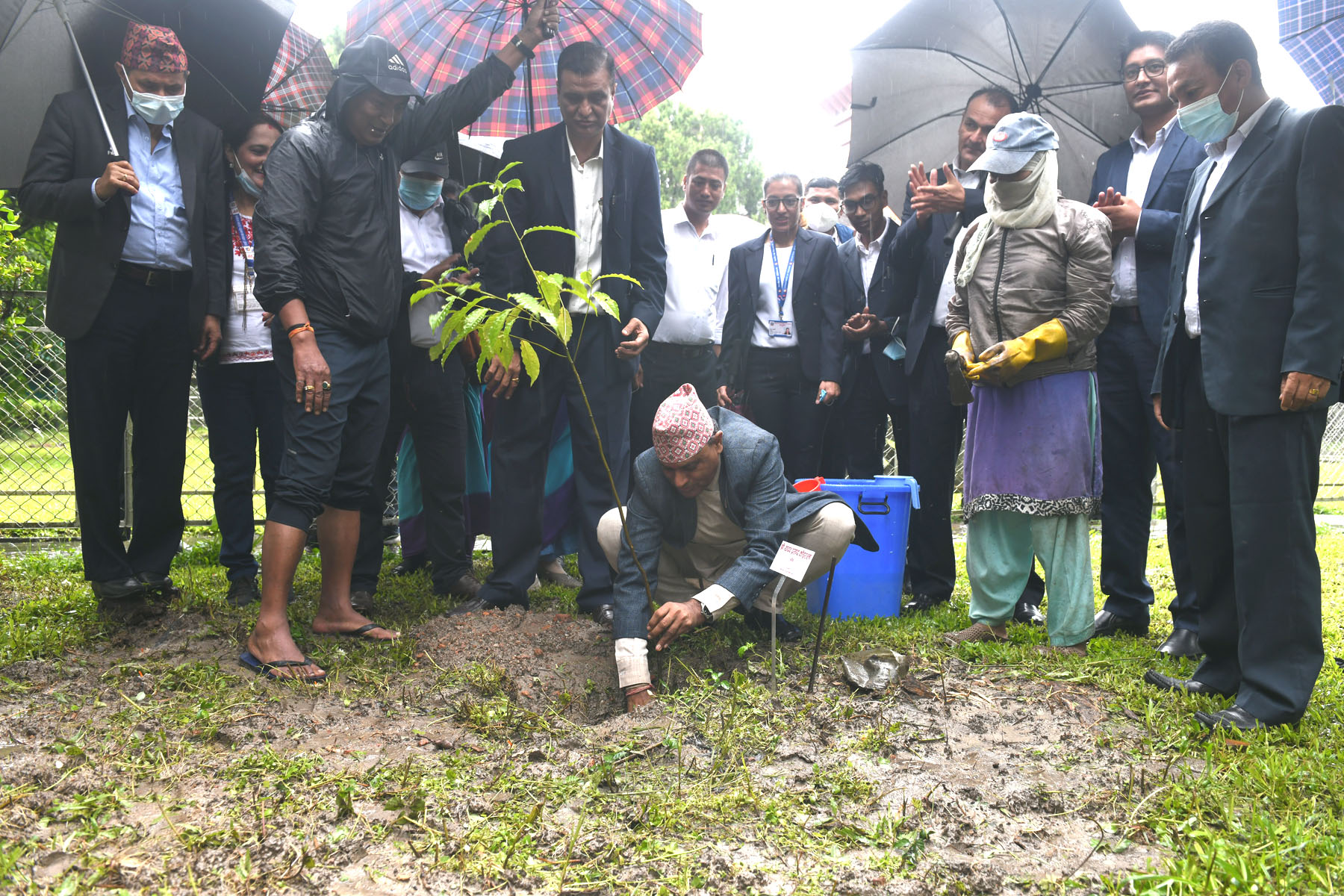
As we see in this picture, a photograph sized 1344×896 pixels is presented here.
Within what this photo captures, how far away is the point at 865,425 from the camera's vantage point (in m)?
5.18

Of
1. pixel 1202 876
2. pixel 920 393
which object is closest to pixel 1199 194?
pixel 920 393

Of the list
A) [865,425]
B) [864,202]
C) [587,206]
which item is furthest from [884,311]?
[587,206]

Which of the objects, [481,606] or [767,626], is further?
[481,606]

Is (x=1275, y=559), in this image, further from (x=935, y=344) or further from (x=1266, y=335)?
(x=935, y=344)

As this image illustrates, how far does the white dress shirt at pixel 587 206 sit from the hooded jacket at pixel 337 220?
1.88 ft

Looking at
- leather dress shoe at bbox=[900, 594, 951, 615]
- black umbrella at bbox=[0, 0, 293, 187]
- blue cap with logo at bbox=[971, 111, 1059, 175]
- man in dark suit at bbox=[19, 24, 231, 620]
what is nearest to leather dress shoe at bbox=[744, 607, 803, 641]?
leather dress shoe at bbox=[900, 594, 951, 615]

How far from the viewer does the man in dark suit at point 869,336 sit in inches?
191

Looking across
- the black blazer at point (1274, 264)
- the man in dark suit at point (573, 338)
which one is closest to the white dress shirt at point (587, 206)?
the man in dark suit at point (573, 338)

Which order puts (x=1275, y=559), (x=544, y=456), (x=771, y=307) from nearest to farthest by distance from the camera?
(x=1275, y=559)
(x=544, y=456)
(x=771, y=307)

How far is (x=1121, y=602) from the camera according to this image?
13.1 ft

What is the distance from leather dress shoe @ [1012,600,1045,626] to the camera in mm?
4363

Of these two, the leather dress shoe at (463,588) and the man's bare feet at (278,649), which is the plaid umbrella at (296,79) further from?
the man's bare feet at (278,649)

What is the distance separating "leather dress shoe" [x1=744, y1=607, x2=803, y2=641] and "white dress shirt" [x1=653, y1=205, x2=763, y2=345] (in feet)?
6.00

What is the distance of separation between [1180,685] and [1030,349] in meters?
1.29
